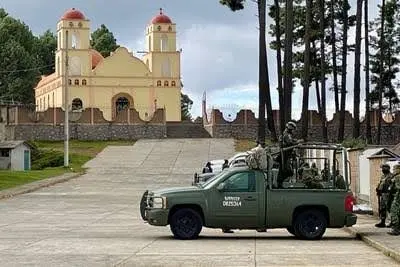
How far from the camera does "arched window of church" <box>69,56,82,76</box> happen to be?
98.6 m

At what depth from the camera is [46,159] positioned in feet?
225

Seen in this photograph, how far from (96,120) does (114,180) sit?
27469 mm

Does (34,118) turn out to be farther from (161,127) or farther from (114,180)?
(114,180)

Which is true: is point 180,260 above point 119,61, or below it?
below

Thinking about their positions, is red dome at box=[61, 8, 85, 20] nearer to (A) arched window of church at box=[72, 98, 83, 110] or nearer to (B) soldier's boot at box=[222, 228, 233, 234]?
(A) arched window of church at box=[72, 98, 83, 110]

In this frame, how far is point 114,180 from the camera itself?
56.2 meters

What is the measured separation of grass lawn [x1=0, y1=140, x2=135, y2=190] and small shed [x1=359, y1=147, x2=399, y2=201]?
69.7ft

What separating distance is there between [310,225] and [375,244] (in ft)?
7.77

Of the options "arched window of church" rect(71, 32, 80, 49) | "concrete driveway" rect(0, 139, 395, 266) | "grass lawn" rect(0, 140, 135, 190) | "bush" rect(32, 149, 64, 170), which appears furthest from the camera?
"arched window of church" rect(71, 32, 80, 49)

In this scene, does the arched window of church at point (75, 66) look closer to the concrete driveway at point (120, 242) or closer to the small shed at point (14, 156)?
the small shed at point (14, 156)

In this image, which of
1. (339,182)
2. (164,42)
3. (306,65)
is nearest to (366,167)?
(339,182)

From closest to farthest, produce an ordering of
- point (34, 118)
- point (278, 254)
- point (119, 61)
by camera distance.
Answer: point (278, 254) → point (34, 118) → point (119, 61)

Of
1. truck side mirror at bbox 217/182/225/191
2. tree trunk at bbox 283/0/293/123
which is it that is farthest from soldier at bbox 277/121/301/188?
tree trunk at bbox 283/0/293/123

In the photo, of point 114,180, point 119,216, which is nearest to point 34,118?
point 114,180
